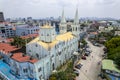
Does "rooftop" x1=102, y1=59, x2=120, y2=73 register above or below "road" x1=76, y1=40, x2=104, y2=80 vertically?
above

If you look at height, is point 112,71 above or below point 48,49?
below

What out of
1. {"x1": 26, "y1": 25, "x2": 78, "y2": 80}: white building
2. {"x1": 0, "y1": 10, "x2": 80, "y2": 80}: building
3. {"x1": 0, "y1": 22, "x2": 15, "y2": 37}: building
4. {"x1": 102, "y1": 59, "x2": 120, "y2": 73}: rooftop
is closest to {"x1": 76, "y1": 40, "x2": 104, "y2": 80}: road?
{"x1": 102, "y1": 59, "x2": 120, "y2": 73}: rooftop

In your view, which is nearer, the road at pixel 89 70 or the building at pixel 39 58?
the building at pixel 39 58

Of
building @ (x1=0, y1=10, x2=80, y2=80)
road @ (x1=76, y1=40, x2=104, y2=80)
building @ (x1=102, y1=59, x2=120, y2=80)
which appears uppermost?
building @ (x1=0, y1=10, x2=80, y2=80)

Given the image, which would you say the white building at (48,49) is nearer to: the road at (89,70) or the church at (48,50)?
the church at (48,50)

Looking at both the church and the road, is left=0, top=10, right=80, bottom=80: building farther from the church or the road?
the road

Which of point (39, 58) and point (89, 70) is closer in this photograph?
point (39, 58)

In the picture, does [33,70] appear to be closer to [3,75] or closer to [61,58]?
[3,75]

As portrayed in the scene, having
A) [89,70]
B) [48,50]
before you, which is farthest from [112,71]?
[48,50]

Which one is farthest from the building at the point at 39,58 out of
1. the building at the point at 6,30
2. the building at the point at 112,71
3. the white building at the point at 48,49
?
the building at the point at 6,30

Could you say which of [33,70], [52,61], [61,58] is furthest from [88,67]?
[33,70]

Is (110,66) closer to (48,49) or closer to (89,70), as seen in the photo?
(89,70)

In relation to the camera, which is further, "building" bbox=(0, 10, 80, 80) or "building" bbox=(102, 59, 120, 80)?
"building" bbox=(102, 59, 120, 80)
